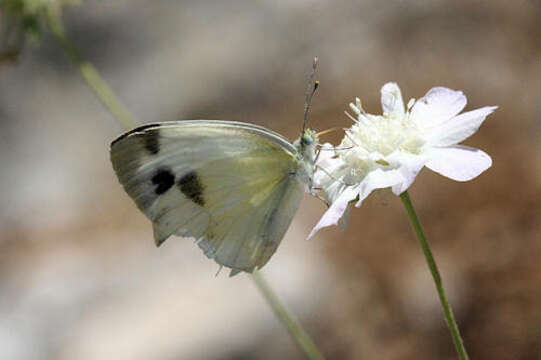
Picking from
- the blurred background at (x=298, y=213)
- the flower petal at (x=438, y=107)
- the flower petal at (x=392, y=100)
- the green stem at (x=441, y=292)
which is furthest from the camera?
the blurred background at (x=298, y=213)

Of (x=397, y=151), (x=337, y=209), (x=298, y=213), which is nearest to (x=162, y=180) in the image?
(x=337, y=209)

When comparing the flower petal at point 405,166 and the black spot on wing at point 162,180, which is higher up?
the black spot on wing at point 162,180

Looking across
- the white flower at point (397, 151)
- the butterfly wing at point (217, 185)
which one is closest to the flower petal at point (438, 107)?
the white flower at point (397, 151)

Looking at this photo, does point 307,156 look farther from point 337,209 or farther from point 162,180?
point 162,180

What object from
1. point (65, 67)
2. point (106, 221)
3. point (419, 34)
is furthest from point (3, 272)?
point (419, 34)

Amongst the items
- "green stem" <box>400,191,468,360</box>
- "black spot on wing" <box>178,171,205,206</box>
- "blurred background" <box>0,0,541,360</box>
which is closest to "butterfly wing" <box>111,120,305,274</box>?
"black spot on wing" <box>178,171,205,206</box>

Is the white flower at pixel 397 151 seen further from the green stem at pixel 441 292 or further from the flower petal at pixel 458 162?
the green stem at pixel 441 292

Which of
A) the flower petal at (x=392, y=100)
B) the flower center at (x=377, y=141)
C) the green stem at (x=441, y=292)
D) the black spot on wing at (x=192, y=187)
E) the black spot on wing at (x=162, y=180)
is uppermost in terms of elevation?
the black spot on wing at (x=162, y=180)
